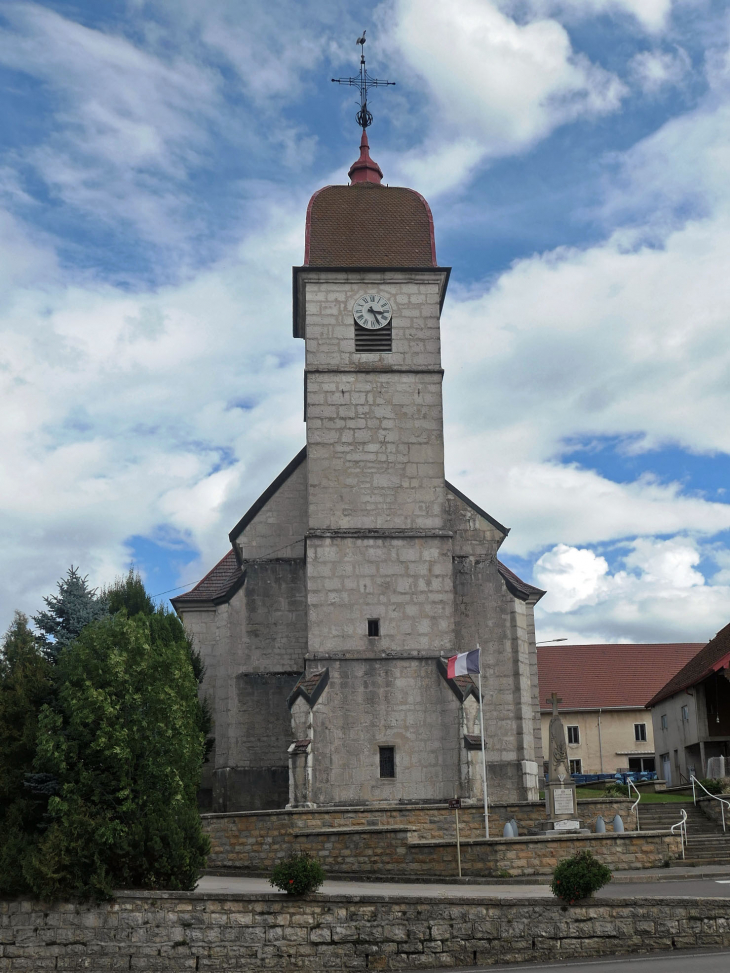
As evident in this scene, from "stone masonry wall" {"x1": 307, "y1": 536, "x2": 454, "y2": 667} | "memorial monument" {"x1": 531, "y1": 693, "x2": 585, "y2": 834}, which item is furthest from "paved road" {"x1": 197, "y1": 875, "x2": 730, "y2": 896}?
"stone masonry wall" {"x1": 307, "y1": 536, "x2": 454, "y2": 667}

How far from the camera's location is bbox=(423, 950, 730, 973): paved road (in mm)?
14000

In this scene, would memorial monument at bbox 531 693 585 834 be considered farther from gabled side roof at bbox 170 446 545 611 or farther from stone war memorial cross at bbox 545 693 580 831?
gabled side roof at bbox 170 446 545 611

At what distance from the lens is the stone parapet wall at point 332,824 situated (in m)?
23.7

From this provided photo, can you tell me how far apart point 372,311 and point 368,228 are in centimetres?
293

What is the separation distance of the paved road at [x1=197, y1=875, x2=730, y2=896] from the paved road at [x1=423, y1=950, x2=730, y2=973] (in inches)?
41.5

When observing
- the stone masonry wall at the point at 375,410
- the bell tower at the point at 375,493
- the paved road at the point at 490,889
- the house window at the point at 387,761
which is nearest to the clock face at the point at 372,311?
the bell tower at the point at 375,493

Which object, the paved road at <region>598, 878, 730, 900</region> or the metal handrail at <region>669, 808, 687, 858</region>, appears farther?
the metal handrail at <region>669, 808, 687, 858</region>


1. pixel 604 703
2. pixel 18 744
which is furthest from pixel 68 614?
pixel 604 703

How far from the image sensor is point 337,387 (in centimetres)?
3159

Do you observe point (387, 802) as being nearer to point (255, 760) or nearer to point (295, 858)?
point (255, 760)

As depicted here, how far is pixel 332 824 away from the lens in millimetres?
24625

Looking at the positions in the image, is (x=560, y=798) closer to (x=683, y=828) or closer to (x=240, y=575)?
(x=683, y=828)

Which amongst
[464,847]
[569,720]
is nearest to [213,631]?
[464,847]

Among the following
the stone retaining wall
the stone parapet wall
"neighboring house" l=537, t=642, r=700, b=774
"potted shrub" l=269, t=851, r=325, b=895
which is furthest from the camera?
"neighboring house" l=537, t=642, r=700, b=774
